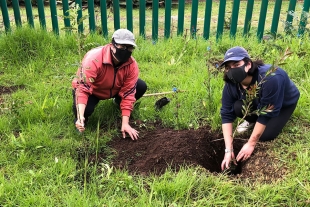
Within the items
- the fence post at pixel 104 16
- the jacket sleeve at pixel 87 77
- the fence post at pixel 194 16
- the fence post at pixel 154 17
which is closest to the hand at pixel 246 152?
the jacket sleeve at pixel 87 77

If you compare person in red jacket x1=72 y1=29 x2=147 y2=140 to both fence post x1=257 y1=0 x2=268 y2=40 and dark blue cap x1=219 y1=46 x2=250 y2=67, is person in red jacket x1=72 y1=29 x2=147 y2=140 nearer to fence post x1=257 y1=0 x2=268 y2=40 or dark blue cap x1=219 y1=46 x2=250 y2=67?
dark blue cap x1=219 y1=46 x2=250 y2=67

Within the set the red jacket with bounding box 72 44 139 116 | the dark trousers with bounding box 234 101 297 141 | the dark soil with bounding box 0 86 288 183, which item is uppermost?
the red jacket with bounding box 72 44 139 116

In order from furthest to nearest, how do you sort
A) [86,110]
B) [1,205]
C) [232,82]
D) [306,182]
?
[86,110] < [232,82] < [306,182] < [1,205]

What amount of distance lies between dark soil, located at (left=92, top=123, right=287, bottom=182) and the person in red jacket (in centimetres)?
Result: 16

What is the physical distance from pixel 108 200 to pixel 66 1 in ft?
12.2

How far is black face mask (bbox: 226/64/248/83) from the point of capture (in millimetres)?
2564

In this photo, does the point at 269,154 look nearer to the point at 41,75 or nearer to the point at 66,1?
the point at 41,75

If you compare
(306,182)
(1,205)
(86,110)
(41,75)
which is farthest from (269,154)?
(41,75)

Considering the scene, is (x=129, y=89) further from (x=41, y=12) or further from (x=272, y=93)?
(x=41, y=12)

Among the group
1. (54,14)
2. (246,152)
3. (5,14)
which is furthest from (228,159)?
(5,14)

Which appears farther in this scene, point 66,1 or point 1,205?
point 66,1

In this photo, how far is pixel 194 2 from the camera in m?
5.23

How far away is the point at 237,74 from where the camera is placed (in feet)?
8.44

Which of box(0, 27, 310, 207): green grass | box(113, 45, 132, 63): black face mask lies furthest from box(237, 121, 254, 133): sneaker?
box(113, 45, 132, 63): black face mask
